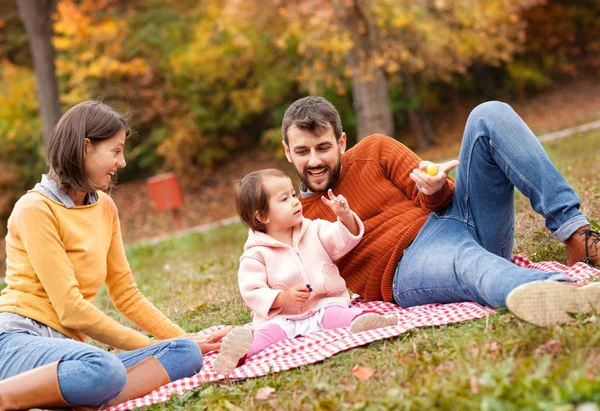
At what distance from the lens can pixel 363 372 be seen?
10.6ft

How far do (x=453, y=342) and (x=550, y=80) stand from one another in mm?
19704

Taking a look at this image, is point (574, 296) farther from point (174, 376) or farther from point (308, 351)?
point (174, 376)

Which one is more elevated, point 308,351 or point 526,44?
point 526,44

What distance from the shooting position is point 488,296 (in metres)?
3.46

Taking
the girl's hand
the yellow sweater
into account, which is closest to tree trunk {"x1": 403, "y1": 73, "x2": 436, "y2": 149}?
the girl's hand

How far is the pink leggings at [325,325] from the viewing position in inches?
154

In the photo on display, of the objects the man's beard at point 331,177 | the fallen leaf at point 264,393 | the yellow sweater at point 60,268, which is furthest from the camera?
the man's beard at point 331,177

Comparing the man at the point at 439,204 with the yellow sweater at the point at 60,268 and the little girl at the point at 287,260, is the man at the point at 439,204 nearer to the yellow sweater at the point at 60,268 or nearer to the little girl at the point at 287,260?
the little girl at the point at 287,260

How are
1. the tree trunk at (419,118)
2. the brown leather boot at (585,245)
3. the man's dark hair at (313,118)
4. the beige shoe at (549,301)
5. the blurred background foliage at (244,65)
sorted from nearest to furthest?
the beige shoe at (549,301)
the brown leather boot at (585,245)
the man's dark hair at (313,118)
the blurred background foliage at (244,65)
the tree trunk at (419,118)

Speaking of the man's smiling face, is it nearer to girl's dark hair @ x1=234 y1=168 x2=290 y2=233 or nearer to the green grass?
girl's dark hair @ x1=234 y1=168 x2=290 y2=233

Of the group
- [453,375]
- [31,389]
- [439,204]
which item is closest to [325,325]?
[439,204]

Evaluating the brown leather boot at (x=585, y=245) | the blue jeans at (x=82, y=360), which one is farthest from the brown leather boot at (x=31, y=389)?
the brown leather boot at (x=585, y=245)

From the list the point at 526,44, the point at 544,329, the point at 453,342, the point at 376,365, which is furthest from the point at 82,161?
the point at 526,44

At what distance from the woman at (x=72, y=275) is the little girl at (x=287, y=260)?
431 mm
